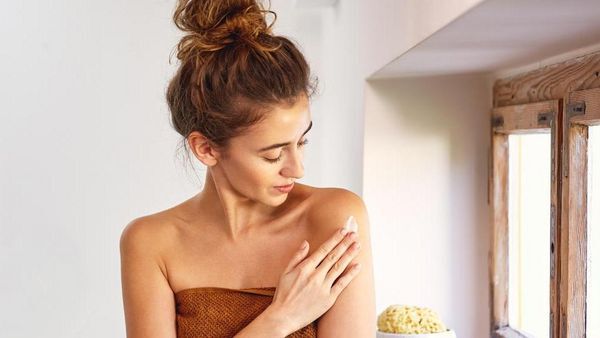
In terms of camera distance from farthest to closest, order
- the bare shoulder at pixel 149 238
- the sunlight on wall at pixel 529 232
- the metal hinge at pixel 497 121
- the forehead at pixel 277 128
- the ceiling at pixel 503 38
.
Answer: the metal hinge at pixel 497 121, the sunlight on wall at pixel 529 232, the bare shoulder at pixel 149 238, the forehead at pixel 277 128, the ceiling at pixel 503 38

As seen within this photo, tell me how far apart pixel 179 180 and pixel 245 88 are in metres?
2.06

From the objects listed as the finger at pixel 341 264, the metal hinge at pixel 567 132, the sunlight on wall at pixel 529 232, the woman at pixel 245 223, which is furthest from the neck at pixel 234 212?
the sunlight on wall at pixel 529 232

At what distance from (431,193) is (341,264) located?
1.02 meters

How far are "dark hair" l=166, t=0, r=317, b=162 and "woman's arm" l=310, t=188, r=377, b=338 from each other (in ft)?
0.73

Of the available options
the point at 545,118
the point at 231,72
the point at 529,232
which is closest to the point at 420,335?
the point at 529,232

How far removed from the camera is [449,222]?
2.74 metres

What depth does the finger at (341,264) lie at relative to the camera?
1754mm

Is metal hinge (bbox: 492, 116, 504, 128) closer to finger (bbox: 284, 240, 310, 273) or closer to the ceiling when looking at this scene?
the ceiling

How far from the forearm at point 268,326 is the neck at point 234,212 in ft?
0.64

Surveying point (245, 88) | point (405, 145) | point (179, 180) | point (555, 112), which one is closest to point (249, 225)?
point (245, 88)

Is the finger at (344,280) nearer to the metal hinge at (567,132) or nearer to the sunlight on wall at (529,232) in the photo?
the metal hinge at (567,132)

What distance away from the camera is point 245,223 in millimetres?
1925

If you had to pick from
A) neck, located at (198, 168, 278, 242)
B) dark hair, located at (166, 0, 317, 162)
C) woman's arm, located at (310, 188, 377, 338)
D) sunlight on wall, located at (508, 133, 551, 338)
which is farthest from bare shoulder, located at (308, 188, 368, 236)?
sunlight on wall, located at (508, 133, 551, 338)

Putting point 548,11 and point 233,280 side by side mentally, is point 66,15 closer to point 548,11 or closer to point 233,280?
point 233,280
